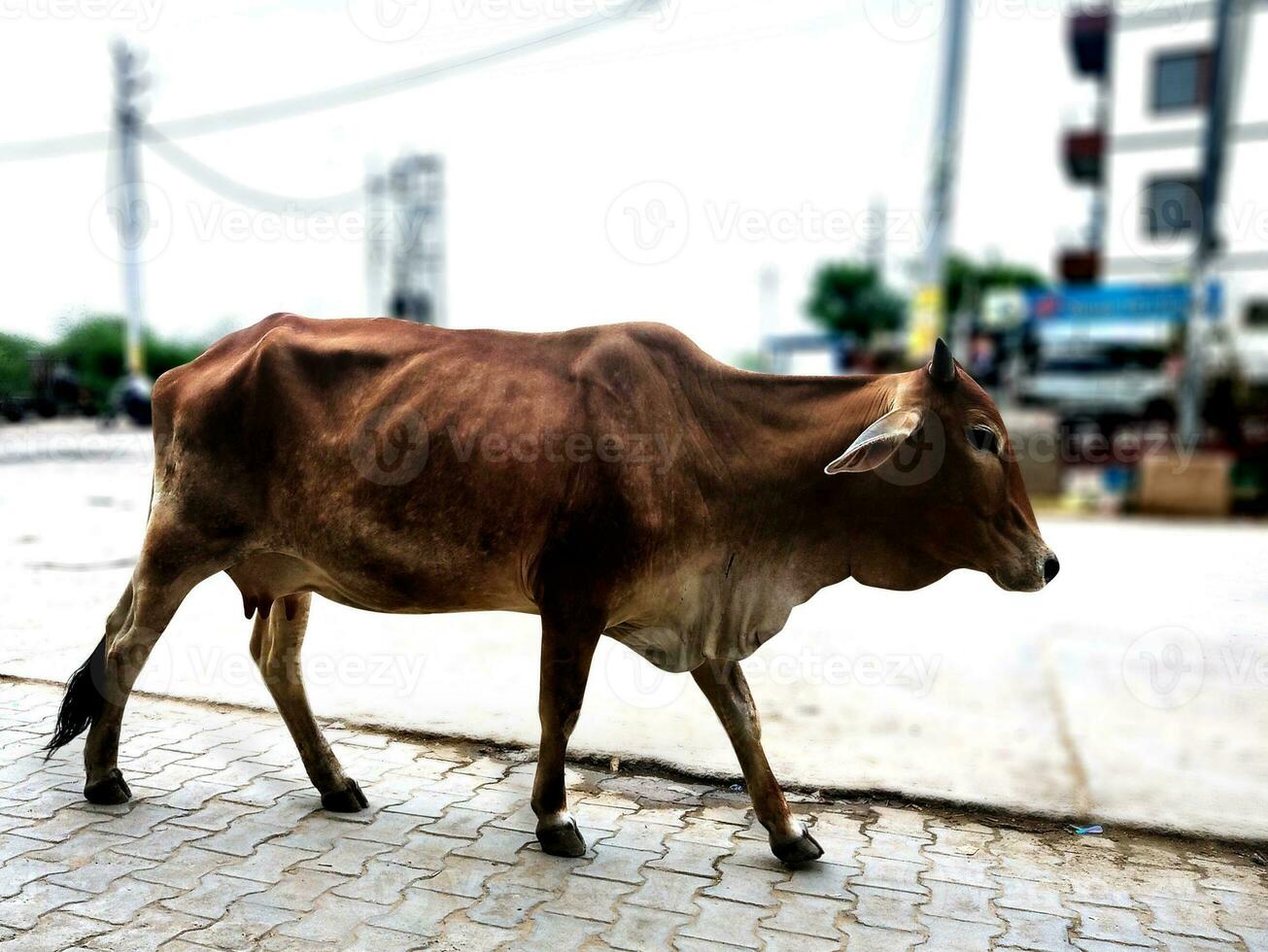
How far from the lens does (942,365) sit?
12.0ft

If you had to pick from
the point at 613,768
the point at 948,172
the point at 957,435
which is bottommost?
the point at 613,768

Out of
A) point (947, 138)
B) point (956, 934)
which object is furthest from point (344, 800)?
point (947, 138)

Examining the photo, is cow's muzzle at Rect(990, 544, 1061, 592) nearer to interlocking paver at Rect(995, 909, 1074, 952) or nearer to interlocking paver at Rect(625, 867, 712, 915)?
interlocking paver at Rect(995, 909, 1074, 952)

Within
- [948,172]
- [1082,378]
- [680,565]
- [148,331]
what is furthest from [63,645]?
[1082,378]

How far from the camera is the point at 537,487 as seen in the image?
368 centimetres

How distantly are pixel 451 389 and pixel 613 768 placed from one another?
1817 mm

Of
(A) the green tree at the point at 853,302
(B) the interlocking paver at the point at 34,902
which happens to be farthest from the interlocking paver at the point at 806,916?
(A) the green tree at the point at 853,302

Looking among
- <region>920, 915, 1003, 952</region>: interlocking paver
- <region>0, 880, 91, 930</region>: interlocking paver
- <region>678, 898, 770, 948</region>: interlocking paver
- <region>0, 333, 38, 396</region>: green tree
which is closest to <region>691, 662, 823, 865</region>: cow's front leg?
<region>678, 898, 770, 948</region>: interlocking paver

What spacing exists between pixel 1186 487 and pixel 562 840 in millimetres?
11713

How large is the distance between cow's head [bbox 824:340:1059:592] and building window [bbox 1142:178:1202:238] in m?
27.0

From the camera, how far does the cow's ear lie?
3.42 meters

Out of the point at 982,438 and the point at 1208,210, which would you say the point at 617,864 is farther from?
the point at 1208,210

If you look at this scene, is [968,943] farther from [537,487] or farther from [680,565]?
[537,487]

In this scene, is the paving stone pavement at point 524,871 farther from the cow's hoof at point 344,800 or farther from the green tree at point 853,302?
the green tree at point 853,302
